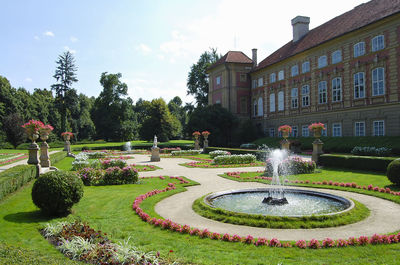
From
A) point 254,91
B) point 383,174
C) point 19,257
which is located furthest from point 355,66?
point 19,257

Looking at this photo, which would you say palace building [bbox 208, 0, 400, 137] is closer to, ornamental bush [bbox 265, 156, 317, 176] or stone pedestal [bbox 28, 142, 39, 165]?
ornamental bush [bbox 265, 156, 317, 176]

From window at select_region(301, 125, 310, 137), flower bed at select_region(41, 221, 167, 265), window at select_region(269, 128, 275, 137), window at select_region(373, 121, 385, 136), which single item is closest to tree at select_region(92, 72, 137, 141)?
window at select_region(269, 128, 275, 137)

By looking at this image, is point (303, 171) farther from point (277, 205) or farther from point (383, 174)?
point (277, 205)

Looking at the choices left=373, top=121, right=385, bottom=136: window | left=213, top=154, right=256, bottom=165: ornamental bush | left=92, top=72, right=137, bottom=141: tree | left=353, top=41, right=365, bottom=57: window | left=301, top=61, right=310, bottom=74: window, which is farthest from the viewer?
left=92, top=72, right=137, bottom=141: tree

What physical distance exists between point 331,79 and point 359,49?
3.89 m

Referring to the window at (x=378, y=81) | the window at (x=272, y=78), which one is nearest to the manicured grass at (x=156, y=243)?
the window at (x=378, y=81)

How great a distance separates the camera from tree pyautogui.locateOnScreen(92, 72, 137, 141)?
2413 inches

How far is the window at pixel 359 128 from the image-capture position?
26.0m

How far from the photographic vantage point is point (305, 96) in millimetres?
33406

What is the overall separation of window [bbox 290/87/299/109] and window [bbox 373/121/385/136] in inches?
423

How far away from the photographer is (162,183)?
44.5 ft

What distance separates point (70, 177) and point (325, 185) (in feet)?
32.6

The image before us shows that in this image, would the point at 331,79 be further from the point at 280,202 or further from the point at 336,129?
the point at 280,202

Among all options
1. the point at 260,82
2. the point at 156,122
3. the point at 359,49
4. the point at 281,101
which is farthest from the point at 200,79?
the point at 359,49
